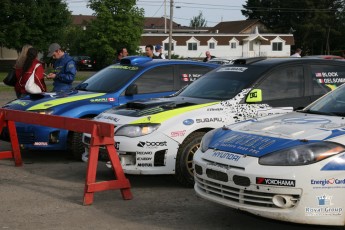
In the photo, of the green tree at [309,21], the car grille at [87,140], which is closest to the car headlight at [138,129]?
the car grille at [87,140]

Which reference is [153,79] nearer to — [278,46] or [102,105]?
[102,105]

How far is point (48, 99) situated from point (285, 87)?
381 centimetres

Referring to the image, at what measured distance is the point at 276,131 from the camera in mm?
5090

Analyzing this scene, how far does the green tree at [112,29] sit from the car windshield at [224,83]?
49.9 metres

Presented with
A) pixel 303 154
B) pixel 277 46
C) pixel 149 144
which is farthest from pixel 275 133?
pixel 277 46

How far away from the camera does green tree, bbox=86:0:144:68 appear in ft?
189

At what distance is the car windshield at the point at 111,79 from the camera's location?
920cm

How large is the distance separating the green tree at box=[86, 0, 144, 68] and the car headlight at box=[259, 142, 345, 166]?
175ft

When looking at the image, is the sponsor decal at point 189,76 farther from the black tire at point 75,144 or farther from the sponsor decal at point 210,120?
the sponsor decal at point 210,120

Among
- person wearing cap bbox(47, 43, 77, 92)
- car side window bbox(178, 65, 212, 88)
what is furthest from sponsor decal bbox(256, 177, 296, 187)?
person wearing cap bbox(47, 43, 77, 92)

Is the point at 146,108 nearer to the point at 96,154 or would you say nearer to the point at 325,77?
the point at 96,154

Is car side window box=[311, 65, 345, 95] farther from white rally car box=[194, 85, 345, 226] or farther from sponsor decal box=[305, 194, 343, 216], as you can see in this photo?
sponsor decal box=[305, 194, 343, 216]

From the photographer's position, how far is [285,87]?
7496 mm

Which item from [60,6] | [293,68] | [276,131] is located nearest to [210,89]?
[293,68]
